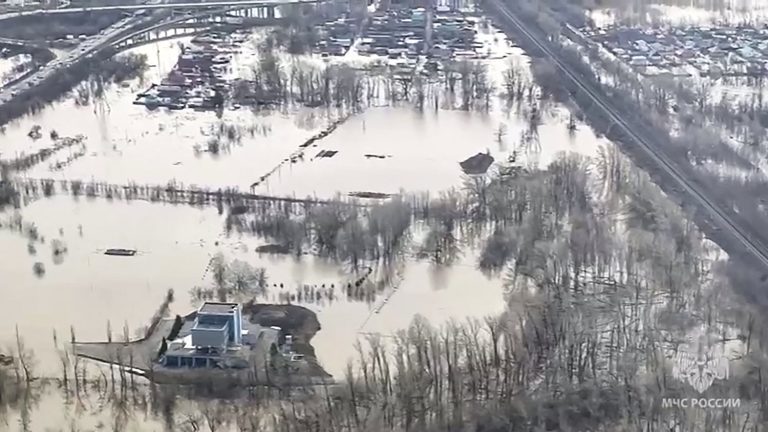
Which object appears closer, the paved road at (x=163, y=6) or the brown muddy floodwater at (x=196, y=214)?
the brown muddy floodwater at (x=196, y=214)

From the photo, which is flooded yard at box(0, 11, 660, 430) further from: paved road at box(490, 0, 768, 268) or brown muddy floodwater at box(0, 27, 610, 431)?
paved road at box(490, 0, 768, 268)

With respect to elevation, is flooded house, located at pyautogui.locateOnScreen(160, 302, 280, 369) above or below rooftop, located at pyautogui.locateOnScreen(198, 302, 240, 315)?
below

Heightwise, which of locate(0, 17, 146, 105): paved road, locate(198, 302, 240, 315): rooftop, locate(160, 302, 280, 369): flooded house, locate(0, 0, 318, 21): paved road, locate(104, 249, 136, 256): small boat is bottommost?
locate(160, 302, 280, 369): flooded house

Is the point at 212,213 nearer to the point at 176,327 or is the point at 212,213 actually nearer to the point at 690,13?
the point at 176,327

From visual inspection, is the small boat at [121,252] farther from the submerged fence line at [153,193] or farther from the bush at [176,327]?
the bush at [176,327]

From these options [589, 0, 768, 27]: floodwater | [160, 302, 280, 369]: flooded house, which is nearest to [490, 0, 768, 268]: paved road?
[589, 0, 768, 27]: floodwater

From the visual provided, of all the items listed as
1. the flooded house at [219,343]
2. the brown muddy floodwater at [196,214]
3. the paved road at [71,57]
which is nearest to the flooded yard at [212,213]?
the brown muddy floodwater at [196,214]
